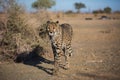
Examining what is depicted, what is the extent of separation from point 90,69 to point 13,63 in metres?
3.54

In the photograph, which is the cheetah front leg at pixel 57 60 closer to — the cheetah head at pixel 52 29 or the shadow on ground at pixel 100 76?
the cheetah head at pixel 52 29

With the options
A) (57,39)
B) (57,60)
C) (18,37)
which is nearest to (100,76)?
(57,60)

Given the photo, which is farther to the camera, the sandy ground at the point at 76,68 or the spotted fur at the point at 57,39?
the spotted fur at the point at 57,39

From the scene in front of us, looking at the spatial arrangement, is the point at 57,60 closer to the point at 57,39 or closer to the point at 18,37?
the point at 57,39

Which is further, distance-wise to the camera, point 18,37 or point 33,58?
point 33,58

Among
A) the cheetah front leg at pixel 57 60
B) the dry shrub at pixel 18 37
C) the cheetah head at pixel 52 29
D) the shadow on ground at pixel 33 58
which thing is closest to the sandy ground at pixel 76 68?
the shadow on ground at pixel 33 58

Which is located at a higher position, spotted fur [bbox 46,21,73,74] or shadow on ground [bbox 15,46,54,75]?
spotted fur [bbox 46,21,73,74]

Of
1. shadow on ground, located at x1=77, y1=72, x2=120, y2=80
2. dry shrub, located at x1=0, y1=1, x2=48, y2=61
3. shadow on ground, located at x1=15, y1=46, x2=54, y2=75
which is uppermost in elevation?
dry shrub, located at x1=0, y1=1, x2=48, y2=61

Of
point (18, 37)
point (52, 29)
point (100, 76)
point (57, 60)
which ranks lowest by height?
point (100, 76)

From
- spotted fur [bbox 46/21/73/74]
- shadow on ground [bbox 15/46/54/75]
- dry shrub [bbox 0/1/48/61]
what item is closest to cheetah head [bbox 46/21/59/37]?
spotted fur [bbox 46/21/73/74]

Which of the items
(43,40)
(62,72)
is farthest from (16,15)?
(62,72)

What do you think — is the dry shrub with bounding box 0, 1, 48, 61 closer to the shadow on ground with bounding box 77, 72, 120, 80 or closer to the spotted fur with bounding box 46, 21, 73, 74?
the spotted fur with bounding box 46, 21, 73, 74

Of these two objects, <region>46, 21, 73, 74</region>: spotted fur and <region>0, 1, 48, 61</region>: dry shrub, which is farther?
<region>0, 1, 48, 61</region>: dry shrub

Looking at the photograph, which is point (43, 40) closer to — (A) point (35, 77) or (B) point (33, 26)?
(B) point (33, 26)
